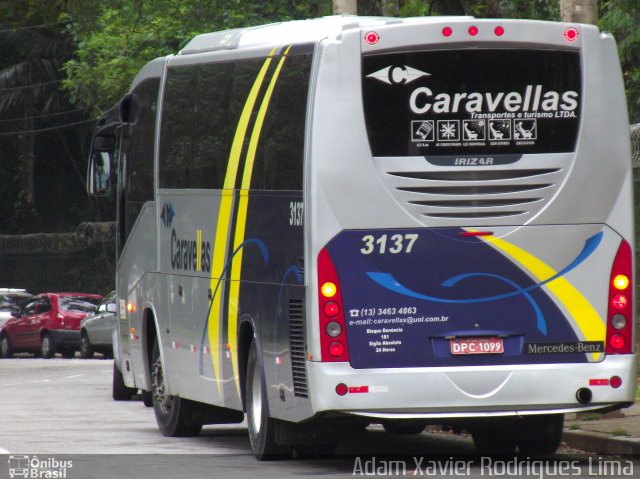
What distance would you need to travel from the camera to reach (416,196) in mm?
11430

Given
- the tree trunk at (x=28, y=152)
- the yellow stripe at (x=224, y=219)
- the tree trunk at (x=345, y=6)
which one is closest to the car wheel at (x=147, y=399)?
the tree trunk at (x=345, y=6)

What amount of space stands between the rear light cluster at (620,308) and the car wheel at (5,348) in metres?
30.4

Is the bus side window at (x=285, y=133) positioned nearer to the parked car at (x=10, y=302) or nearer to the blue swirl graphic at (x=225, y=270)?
the blue swirl graphic at (x=225, y=270)

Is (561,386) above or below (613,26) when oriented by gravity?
below

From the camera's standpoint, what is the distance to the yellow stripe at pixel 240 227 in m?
12.6

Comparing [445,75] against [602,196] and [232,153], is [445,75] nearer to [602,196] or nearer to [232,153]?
[602,196]

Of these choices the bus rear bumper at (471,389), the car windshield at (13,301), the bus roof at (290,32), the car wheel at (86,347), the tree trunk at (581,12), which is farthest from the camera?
the car windshield at (13,301)

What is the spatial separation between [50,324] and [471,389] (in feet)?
91.0

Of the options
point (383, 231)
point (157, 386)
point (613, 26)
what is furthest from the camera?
point (613, 26)

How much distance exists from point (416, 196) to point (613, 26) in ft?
52.0

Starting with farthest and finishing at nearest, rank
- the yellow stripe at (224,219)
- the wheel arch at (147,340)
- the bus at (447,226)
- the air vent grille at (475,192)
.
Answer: the wheel arch at (147,340) < the yellow stripe at (224,219) < the air vent grille at (475,192) < the bus at (447,226)

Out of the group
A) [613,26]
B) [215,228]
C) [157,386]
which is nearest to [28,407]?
[157,386]

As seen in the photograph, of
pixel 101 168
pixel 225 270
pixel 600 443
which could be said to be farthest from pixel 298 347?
pixel 101 168

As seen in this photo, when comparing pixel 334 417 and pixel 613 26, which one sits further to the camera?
pixel 613 26
